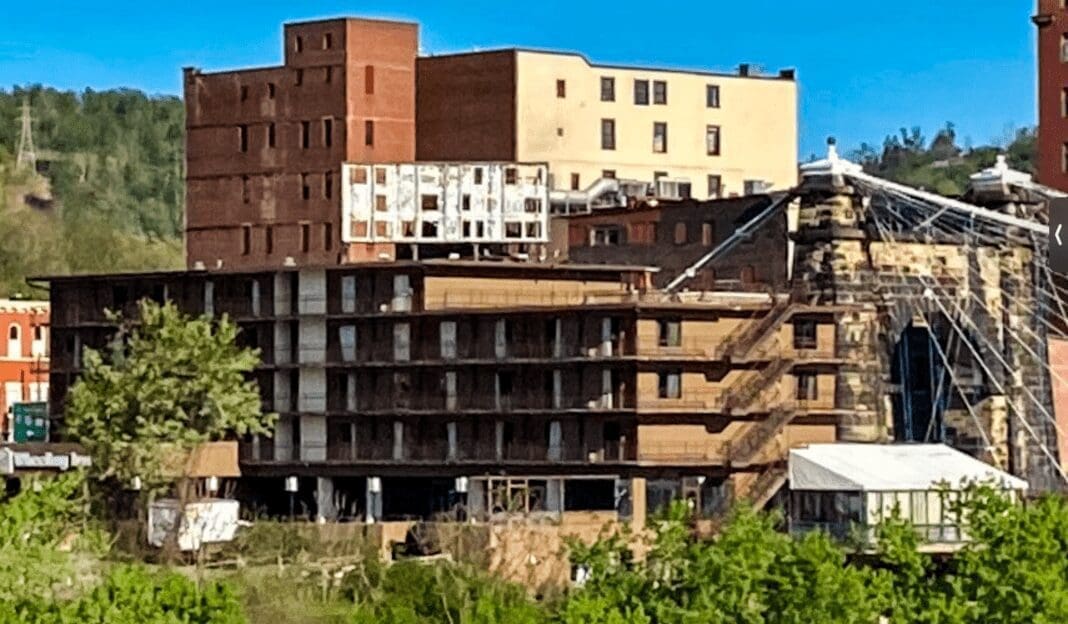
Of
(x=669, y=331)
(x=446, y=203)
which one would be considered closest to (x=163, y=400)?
(x=446, y=203)

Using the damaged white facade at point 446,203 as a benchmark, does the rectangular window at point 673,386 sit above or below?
below

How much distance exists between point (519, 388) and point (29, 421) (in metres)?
34.0

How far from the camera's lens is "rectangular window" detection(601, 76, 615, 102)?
13525cm

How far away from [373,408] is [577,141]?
28188mm

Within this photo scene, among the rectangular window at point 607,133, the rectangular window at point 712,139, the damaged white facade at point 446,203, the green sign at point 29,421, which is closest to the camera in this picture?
the damaged white facade at point 446,203

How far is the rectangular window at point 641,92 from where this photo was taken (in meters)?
136

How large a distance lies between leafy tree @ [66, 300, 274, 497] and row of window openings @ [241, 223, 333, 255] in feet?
62.6

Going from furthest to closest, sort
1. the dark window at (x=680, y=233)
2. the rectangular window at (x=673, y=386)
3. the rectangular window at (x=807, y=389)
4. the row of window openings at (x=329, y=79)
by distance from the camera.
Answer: the row of window openings at (x=329, y=79)
the dark window at (x=680, y=233)
the rectangular window at (x=807, y=389)
the rectangular window at (x=673, y=386)

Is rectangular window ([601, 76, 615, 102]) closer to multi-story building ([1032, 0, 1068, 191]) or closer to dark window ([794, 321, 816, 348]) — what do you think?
multi-story building ([1032, 0, 1068, 191])

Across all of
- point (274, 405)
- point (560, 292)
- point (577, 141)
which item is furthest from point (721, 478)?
point (577, 141)

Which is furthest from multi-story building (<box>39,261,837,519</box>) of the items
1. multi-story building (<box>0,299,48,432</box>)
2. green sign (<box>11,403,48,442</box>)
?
multi-story building (<box>0,299,48,432</box>)

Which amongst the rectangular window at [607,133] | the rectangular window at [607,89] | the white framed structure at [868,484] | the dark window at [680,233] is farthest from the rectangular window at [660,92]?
the white framed structure at [868,484]

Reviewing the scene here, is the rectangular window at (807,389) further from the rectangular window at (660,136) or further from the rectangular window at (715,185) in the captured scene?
the rectangular window at (660,136)

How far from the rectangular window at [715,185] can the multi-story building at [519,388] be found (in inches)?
951
